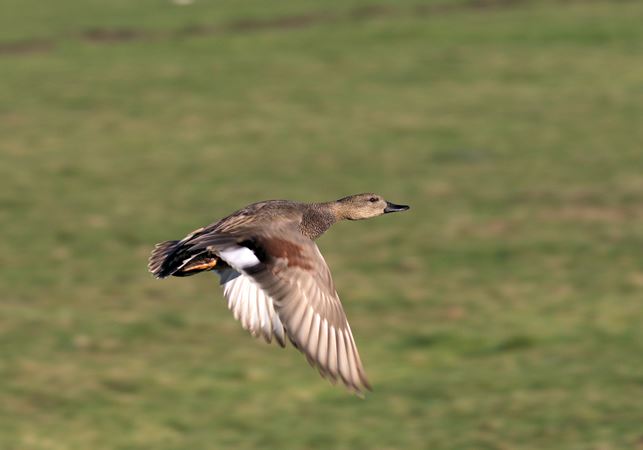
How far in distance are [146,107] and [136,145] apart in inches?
130

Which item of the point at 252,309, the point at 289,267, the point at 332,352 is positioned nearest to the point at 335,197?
the point at 252,309

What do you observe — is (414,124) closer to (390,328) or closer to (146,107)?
(146,107)

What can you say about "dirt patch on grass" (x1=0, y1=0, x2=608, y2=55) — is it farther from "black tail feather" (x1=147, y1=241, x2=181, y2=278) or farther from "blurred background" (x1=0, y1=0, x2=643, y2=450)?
"black tail feather" (x1=147, y1=241, x2=181, y2=278)

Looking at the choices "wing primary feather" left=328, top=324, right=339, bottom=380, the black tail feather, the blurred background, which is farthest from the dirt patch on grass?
"wing primary feather" left=328, top=324, right=339, bottom=380

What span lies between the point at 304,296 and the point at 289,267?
14 centimetres

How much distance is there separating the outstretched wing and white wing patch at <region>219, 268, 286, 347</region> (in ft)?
2.46

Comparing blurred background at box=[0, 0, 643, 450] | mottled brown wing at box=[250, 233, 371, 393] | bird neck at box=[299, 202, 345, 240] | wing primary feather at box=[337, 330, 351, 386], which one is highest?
blurred background at box=[0, 0, 643, 450]

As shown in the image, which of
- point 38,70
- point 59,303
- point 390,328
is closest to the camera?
point 390,328

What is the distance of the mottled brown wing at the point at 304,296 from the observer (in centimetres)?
566

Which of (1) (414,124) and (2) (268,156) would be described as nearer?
(2) (268,156)

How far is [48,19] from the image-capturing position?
38.5 meters

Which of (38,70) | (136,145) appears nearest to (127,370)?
(136,145)

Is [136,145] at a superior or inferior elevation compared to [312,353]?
superior

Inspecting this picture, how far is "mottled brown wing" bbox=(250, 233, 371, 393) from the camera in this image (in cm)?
566
